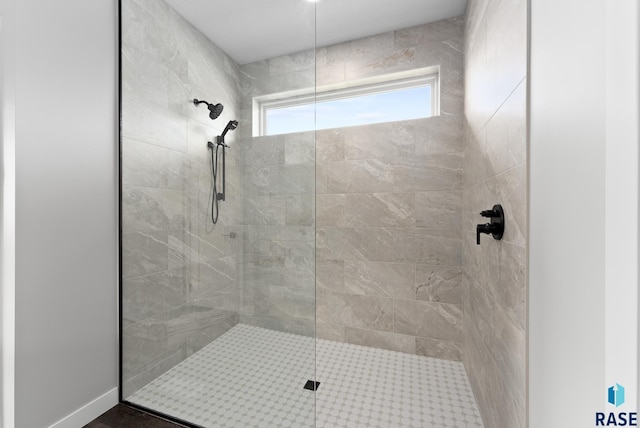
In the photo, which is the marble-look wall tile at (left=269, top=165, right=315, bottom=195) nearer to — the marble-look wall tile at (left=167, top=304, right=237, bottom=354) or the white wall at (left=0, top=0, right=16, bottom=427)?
the marble-look wall tile at (left=167, top=304, right=237, bottom=354)

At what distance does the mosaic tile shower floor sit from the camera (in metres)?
1.29

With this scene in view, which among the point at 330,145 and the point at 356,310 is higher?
the point at 330,145

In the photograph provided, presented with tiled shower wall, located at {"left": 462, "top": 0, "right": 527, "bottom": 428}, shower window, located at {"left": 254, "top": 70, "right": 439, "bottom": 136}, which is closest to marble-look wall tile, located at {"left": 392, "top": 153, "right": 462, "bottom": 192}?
tiled shower wall, located at {"left": 462, "top": 0, "right": 527, "bottom": 428}

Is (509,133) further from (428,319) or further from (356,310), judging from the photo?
(356,310)

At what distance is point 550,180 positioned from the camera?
695 mm

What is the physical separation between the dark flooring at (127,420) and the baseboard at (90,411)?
3 cm

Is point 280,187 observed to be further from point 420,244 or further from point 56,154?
point 420,244

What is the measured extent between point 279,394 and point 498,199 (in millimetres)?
1315

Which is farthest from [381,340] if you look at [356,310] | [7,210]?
[7,210]

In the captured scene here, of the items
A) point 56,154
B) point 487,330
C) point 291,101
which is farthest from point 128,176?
point 487,330

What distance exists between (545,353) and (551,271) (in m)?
0.23

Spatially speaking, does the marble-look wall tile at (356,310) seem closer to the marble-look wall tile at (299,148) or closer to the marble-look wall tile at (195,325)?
the marble-look wall tile at (195,325)

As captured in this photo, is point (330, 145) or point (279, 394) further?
point (330, 145)

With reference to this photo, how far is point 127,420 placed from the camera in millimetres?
1371
